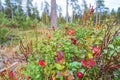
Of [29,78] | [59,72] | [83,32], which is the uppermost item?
A: [83,32]

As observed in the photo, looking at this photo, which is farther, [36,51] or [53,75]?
[36,51]

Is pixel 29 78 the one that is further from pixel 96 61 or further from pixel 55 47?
pixel 96 61

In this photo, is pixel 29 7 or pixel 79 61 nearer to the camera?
pixel 79 61

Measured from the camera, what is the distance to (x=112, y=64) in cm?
206

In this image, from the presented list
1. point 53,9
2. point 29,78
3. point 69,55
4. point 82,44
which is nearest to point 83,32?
point 82,44

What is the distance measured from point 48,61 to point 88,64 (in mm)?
404

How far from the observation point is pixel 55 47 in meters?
2.28

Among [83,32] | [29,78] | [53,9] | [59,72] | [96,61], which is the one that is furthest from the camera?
[53,9]

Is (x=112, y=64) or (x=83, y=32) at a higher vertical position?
(x=83, y=32)

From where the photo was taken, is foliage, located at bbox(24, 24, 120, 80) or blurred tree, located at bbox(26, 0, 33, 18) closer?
foliage, located at bbox(24, 24, 120, 80)

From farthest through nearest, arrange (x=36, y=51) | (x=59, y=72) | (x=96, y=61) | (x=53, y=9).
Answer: (x=53, y=9) < (x=36, y=51) < (x=96, y=61) < (x=59, y=72)

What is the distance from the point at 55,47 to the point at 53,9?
13.2m

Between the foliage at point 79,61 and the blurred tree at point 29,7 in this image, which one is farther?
the blurred tree at point 29,7

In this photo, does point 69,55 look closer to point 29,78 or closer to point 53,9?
point 29,78
